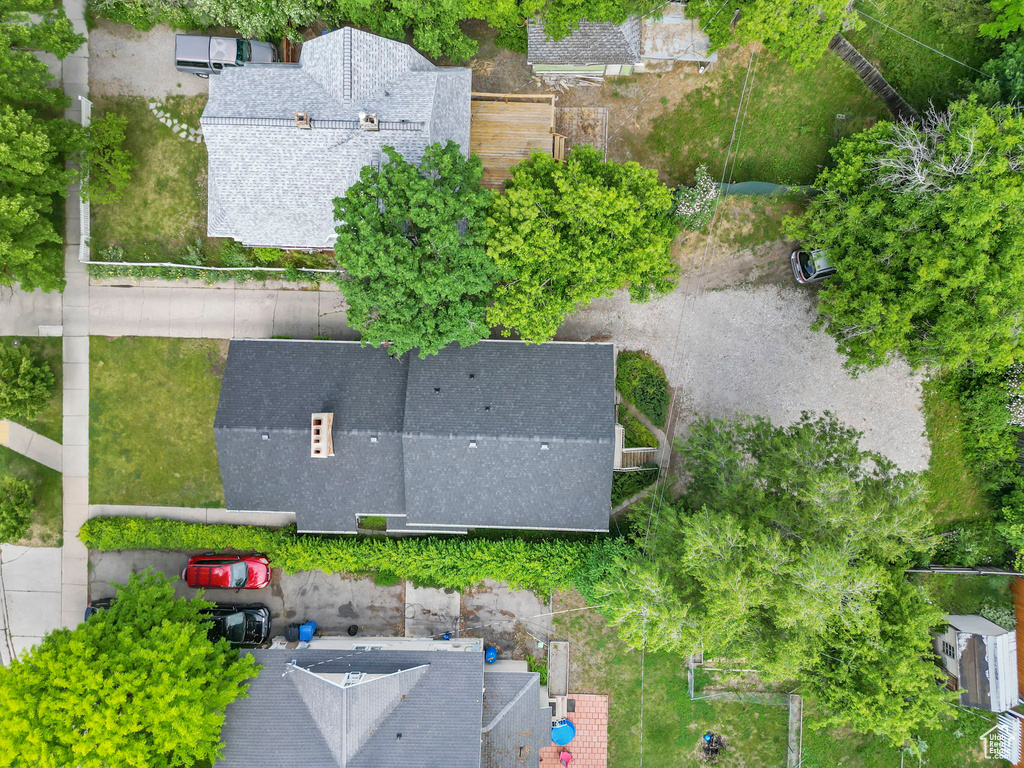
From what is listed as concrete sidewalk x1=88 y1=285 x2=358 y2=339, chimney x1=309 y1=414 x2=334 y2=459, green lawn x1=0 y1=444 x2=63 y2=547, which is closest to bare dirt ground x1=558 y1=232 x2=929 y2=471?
chimney x1=309 y1=414 x2=334 y2=459

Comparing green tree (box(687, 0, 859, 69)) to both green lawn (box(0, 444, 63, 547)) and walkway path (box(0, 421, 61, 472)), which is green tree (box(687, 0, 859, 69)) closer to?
walkway path (box(0, 421, 61, 472))

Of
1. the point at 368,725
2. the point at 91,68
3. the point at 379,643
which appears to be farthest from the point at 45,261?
the point at 368,725

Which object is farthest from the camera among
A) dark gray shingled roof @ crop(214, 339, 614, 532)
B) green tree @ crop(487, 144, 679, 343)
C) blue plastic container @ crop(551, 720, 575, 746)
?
blue plastic container @ crop(551, 720, 575, 746)

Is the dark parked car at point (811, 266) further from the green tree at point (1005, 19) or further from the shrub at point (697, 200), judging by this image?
the green tree at point (1005, 19)

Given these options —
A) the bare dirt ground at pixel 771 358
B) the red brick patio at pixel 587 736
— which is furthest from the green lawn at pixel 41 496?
the red brick patio at pixel 587 736

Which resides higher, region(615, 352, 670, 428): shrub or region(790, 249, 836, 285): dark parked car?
region(790, 249, 836, 285): dark parked car
